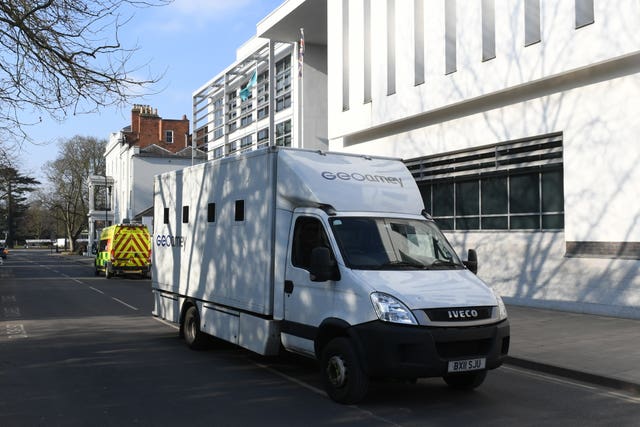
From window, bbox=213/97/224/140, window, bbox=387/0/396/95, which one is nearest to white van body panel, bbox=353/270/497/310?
window, bbox=387/0/396/95

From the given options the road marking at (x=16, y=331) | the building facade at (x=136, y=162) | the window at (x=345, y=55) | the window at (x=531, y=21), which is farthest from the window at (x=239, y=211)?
the building facade at (x=136, y=162)

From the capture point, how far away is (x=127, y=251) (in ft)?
98.2

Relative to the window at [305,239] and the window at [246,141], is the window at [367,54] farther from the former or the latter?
the window at [305,239]

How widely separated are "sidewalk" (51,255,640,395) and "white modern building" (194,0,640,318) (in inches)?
48.3

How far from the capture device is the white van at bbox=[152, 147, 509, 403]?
627 cm

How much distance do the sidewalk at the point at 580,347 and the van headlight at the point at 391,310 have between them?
3396mm

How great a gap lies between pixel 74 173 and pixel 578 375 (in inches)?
2791

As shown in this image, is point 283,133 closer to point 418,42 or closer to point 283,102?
point 283,102

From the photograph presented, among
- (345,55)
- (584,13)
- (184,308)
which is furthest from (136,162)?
(184,308)

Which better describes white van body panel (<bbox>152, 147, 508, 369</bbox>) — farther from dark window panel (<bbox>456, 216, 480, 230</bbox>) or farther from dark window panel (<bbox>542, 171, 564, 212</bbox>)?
dark window panel (<bbox>456, 216, 480, 230</bbox>)

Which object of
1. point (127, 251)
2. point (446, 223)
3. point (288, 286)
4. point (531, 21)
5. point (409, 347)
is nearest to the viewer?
point (409, 347)

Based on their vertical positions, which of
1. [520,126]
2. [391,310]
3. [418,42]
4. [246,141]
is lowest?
[391,310]

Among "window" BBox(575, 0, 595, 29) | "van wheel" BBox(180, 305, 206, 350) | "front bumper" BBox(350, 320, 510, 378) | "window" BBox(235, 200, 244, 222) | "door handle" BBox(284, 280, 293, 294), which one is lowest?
"van wheel" BBox(180, 305, 206, 350)

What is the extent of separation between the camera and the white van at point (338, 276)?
6.27m
